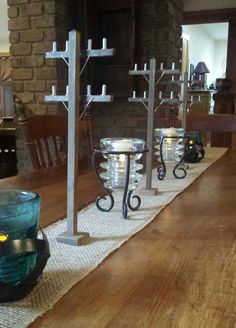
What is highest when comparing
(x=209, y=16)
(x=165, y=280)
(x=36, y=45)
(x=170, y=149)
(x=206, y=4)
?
(x=206, y=4)

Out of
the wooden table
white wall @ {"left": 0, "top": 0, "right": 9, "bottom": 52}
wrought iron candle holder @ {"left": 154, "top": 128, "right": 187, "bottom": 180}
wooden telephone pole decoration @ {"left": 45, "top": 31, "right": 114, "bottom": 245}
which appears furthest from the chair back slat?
white wall @ {"left": 0, "top": 0, "right": 9, "bottom": 52}

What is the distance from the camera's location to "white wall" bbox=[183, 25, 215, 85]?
6.51 metres

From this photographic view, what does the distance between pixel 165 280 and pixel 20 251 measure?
0.21 metres

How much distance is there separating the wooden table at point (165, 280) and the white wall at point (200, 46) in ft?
17.9

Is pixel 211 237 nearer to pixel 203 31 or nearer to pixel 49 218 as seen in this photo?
pixel 49 218

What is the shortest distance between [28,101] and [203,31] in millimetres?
5634

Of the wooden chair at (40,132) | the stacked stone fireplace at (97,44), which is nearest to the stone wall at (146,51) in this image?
the stacked stone fireplace at (97,44)

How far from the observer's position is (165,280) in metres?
0.51

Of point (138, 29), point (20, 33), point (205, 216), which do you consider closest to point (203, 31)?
point (138, 29)

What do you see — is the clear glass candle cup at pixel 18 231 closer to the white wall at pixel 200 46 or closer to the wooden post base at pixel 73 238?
the wooden post base at pixel 73 238

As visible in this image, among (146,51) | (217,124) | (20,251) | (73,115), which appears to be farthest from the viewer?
(146,51)

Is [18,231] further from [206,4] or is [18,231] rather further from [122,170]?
[206,4]

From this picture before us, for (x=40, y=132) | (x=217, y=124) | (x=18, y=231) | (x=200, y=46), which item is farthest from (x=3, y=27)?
(x=18, y=231)

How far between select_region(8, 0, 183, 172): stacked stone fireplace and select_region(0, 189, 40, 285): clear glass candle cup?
2.53 meters
